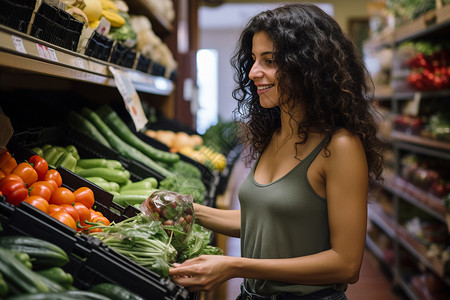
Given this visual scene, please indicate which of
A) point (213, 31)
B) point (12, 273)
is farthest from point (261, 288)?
point (213, 31)

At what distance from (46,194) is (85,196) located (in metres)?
0.16

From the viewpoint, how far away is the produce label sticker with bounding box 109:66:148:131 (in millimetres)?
2199

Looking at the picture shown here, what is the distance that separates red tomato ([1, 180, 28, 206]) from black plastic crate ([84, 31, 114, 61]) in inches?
27.5

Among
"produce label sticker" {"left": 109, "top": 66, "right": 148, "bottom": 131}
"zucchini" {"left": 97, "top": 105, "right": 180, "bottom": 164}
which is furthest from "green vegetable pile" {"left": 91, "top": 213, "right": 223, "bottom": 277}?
"zucchini" {"left": 97, "top": 105, "right": 180, "bottom": 164}

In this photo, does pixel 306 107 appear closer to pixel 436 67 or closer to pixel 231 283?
pixel 436 67

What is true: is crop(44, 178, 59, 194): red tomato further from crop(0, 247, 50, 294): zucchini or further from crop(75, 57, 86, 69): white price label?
crop(0, 247, 50, 294): zucchini

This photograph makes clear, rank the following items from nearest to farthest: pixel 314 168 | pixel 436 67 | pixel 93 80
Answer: pixel 314 168 < pixel 93 80 < pixel 436 67

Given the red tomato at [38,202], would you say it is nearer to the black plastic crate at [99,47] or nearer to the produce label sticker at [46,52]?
the produce label sticker at [46,52]

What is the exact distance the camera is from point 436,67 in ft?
12.9

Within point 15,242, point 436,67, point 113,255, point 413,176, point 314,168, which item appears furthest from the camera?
point 413,176

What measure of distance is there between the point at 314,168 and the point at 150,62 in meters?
1.95

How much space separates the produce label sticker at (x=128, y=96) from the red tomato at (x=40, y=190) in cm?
74

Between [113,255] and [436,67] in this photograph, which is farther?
[436,67]

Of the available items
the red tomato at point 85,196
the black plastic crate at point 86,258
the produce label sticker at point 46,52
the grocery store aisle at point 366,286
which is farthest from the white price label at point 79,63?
the grocery store aisle at point 366,286
